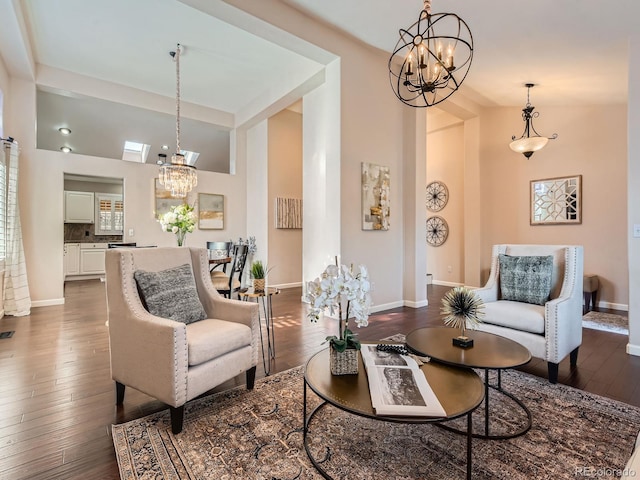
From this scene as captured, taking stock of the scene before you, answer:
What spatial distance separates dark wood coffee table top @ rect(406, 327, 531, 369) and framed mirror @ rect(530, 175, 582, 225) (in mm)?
4225

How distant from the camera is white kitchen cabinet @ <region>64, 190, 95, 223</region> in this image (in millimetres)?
7922

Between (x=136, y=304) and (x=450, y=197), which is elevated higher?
(x=450, y=197)

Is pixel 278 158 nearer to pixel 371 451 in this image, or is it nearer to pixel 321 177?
pixel 321 177

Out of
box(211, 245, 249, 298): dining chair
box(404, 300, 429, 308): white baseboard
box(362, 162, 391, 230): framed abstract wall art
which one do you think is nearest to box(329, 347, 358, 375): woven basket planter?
box(211, 245, 249, 298): dining chair

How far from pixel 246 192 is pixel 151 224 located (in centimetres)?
210

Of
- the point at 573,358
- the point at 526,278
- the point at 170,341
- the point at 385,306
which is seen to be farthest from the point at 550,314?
the point at 170,341

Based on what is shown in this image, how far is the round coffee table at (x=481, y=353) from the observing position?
5.58 ft

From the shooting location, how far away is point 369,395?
1379mm

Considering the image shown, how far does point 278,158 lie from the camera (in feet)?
21.9

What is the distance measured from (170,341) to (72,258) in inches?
325

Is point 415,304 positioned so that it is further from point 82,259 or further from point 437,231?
point 82,259

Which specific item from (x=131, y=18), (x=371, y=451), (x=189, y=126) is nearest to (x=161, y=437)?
(x=371, y=451)

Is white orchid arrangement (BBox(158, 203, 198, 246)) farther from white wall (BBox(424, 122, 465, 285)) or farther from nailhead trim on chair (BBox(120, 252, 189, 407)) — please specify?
white wall (BBox(424, 122, 465, 285))

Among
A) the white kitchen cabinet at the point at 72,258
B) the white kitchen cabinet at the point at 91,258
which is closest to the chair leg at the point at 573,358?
the white kitchen cabinet at the point at 91,258
